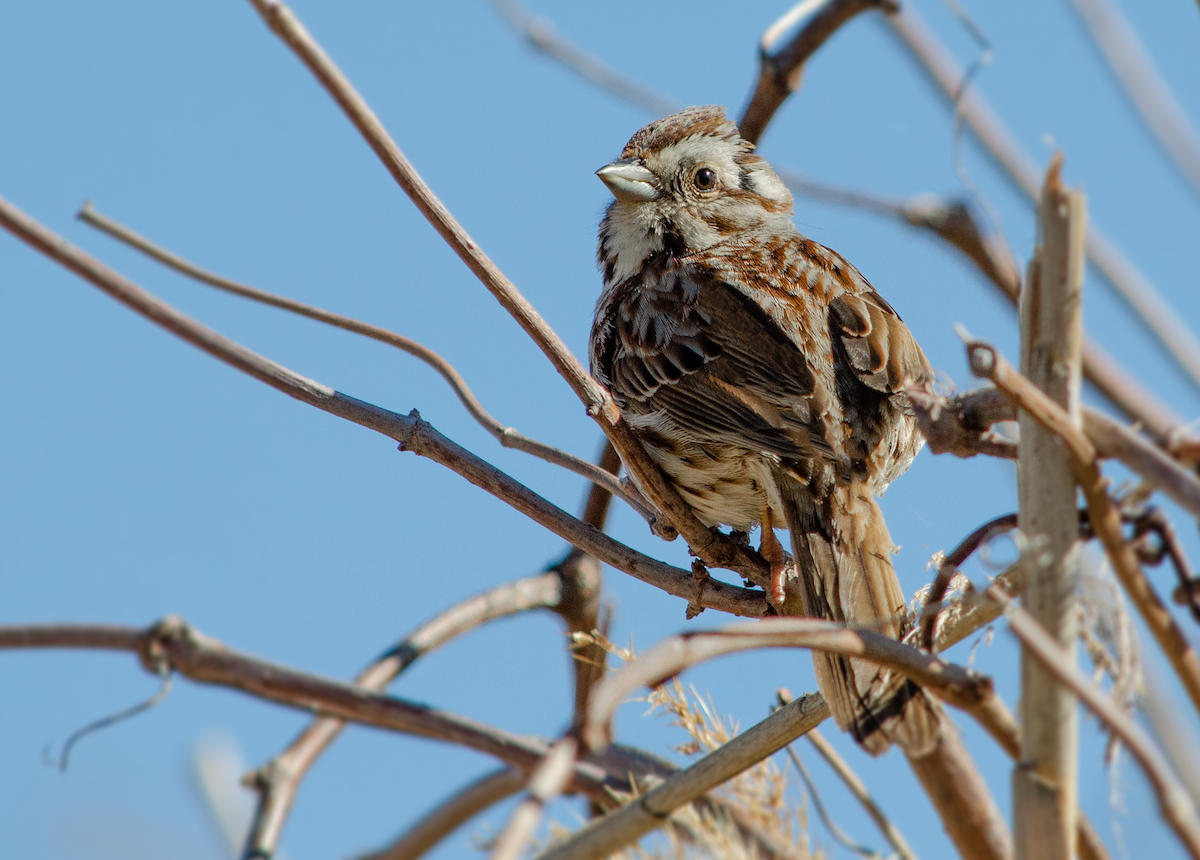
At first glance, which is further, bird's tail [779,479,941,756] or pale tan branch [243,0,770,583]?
bird's tail [779,479,941,756]

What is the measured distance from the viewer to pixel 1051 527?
1.18 metres

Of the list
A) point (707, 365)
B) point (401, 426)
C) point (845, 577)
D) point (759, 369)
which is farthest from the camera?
point (707, 365)

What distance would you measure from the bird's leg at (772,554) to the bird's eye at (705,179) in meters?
1.41

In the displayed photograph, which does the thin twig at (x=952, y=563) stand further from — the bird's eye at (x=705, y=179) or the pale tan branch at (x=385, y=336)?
the bird's eye at (x=705, y=179)

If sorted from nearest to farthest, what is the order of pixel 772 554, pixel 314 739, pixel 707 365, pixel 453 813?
pixel 314 739, pixel 453 813, pixel 772 554, pixel 707 365

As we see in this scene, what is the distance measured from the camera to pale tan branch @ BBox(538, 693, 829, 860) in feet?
4.36

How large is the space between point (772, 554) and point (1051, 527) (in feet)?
6.26

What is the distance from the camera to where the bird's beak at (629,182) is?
4.00m

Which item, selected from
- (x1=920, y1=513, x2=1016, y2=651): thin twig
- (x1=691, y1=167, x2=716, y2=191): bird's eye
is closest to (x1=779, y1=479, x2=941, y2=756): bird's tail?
(x1=920, y1=513, x2=1016, y2=651): thin twig

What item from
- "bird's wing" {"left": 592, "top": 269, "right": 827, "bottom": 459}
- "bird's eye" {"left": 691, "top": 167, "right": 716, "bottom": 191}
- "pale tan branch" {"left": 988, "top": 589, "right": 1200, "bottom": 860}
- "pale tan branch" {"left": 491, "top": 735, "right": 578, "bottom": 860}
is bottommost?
"pale tan branch" {"left": 988, "top": 589, "right": 1200, "bottom": 860}

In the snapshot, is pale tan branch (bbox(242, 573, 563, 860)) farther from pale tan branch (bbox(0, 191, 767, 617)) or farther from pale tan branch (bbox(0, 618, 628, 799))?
pale tan branch (bbox(0, 191, 767, 617))

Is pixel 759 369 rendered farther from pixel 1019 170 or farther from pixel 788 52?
pixel 1019 170

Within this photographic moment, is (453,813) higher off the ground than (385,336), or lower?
lower

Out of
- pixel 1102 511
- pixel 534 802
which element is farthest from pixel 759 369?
pixel 534 802
